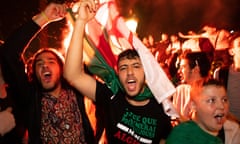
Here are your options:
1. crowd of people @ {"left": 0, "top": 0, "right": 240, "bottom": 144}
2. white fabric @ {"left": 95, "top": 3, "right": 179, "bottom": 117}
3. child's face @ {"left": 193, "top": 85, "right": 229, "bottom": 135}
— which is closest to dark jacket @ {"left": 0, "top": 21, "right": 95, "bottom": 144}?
crowd of people @ {"left": 0, "top": 0, "right": 240, "bottom": 144}

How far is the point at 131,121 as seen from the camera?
268 cm

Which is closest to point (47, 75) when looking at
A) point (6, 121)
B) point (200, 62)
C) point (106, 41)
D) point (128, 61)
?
point (6, 121)

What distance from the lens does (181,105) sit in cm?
355

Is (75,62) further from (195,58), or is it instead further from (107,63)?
(195,58)

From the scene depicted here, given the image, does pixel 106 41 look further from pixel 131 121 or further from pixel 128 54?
pixel 131 121

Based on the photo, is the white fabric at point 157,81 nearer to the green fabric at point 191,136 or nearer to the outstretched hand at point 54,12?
the green fabric at point 191,136

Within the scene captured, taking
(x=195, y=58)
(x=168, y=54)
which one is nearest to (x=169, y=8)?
(x=168, y=54)

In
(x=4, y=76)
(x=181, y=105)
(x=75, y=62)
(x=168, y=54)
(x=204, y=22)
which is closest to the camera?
(x=75, y=62)

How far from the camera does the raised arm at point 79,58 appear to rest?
8.57 feet

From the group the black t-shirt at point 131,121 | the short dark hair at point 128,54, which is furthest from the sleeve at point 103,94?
the short dark hair at point 128,54

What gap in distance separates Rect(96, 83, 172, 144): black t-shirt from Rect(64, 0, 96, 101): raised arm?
0.09m

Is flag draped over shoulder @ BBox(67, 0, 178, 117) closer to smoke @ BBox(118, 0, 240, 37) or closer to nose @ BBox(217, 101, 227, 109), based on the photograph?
nose @ BBox(217, 101, 227, 109)

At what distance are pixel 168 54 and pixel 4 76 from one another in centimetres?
478

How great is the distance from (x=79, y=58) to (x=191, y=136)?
1.04m
